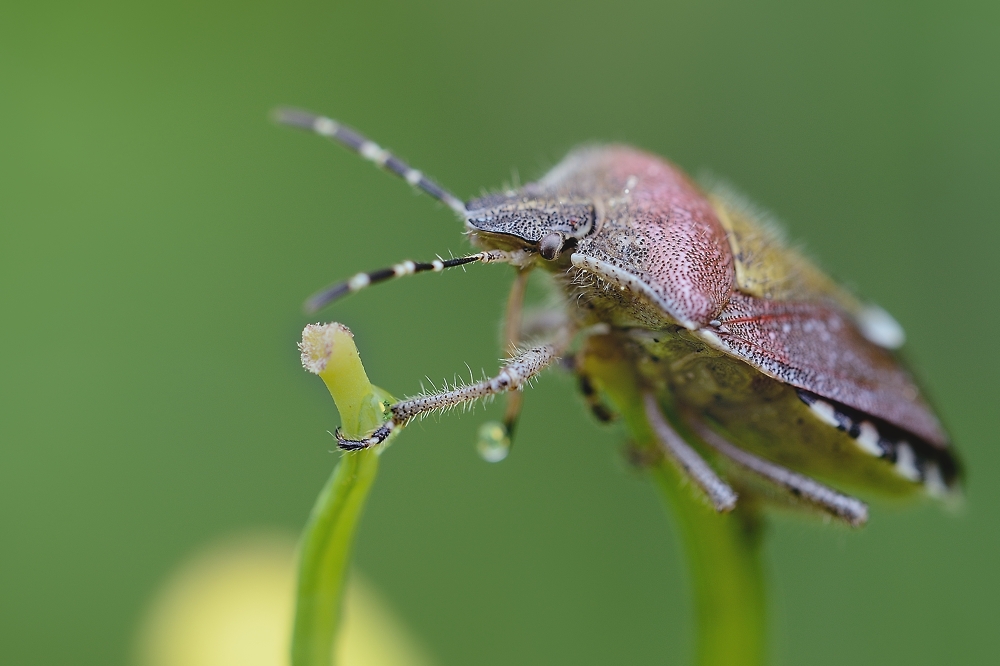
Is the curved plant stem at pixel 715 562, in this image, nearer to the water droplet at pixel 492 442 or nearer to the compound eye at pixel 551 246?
the water droplet at pixel 492 442

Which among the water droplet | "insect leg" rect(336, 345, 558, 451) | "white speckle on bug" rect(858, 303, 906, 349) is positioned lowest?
the water droplet

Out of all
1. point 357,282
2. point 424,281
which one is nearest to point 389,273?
point 357,282

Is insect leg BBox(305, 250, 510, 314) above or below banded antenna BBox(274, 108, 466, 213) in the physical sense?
below

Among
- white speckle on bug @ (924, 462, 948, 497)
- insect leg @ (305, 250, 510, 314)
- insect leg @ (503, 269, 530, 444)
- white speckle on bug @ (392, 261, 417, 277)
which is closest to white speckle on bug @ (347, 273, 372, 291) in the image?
insect leg @ (305, 250, 510, 314)

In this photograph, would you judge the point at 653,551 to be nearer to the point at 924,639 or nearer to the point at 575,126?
the point at 924,639

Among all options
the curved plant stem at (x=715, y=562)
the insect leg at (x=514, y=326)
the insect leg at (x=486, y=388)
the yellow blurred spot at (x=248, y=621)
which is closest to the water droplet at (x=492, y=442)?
the insect leg at (x=486, y=388)

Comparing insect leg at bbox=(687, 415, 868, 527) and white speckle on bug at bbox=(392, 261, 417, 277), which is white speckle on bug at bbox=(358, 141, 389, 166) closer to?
white speckle on bug at bbox=(392, 261, 417, 277)

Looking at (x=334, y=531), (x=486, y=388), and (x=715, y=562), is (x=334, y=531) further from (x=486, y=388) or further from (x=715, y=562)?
(x=715, y=562)
